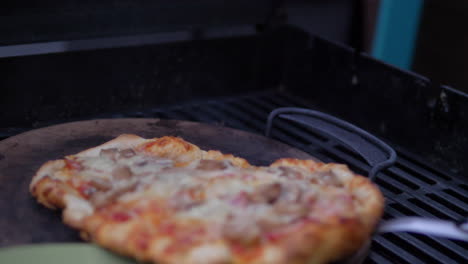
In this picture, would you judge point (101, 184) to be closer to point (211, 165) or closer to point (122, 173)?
point (122, 173)

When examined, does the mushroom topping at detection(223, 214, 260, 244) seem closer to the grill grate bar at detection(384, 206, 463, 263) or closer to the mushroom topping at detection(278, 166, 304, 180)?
the mushroom topping at detection(278, 166, 304, 180)

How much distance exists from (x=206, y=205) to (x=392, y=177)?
160 cm

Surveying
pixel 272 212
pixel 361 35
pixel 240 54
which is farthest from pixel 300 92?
pixel 272 212

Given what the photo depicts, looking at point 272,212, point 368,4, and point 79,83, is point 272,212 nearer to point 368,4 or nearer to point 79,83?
point 79,83

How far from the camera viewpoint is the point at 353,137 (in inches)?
87.4

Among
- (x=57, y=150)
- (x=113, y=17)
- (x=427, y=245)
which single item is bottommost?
(x=427, y=245)

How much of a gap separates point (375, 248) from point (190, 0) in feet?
7.03

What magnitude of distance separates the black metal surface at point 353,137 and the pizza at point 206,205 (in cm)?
20

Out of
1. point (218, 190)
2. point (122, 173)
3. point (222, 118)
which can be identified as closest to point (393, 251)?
point (218, 190)

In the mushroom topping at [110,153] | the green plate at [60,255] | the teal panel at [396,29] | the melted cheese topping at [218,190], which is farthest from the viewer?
the teal panel at [396,29]

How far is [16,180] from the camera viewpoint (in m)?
1.91

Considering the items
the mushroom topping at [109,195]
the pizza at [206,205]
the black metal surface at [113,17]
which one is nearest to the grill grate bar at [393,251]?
the pizza at [206,205]

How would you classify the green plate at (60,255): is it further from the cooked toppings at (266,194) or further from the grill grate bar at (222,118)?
the grill grate bar at (222,118)

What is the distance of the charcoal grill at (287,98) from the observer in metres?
2.65
